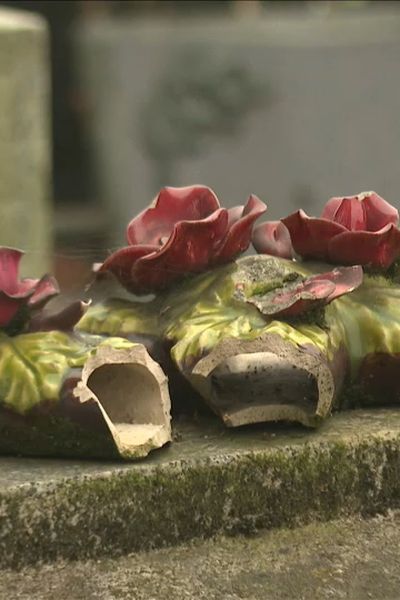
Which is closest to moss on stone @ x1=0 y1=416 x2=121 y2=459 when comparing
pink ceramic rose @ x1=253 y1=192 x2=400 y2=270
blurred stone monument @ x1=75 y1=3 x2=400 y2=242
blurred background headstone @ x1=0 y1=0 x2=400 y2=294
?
pink ceramic rose @ x1=253 y1=192 x2=400 y2=270

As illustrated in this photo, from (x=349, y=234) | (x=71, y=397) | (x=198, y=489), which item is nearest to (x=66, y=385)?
(x=71, y=397)

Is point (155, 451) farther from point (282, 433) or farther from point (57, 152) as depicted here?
point (57, 152)

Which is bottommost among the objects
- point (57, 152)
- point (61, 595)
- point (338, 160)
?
point (57, 152)

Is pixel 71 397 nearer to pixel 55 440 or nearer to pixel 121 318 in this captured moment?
pixel 55 440

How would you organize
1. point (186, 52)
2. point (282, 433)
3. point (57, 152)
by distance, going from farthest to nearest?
1. point (57, 152)
2. point (186, 52)
3. point (282, 433)

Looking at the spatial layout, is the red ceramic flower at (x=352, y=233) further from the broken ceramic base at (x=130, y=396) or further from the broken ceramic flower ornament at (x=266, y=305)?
the broken ceramic base at (x=130, y=396)

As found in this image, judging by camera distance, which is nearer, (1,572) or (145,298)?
(1,572)

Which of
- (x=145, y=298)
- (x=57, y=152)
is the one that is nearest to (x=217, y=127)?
(x=57, y=152)

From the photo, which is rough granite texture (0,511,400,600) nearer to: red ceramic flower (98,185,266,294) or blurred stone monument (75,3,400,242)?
red ceramic flower (98,185,266,294)
